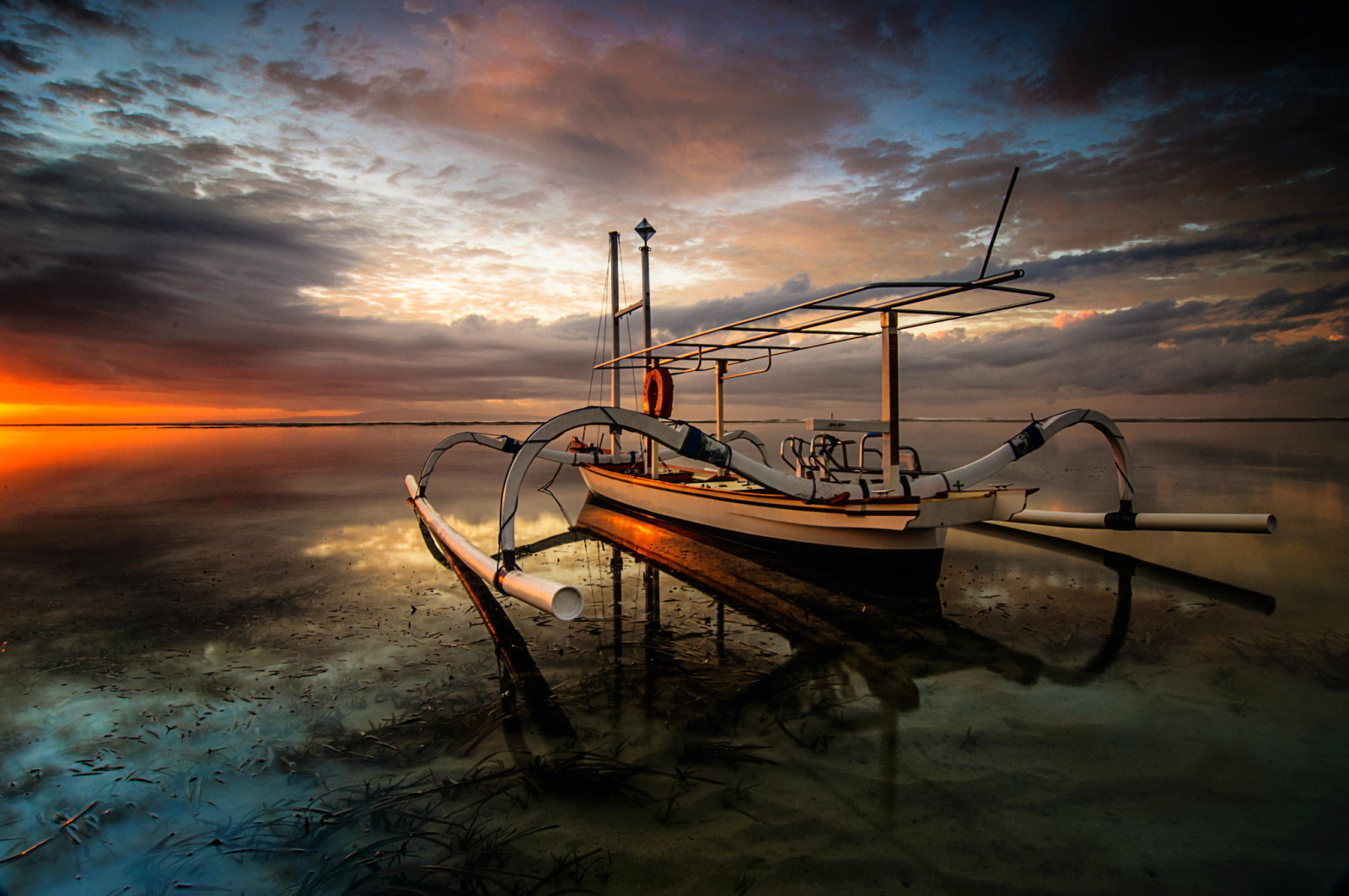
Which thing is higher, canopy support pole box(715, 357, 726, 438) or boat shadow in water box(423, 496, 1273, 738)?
canopy support pole box(715, 357, 726, 438)

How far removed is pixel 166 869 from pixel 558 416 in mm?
5768

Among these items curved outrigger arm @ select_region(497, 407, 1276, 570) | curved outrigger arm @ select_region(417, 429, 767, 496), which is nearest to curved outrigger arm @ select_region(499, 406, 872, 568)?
curved outrigger arm @ select_region(497, 407, 1276, 570)

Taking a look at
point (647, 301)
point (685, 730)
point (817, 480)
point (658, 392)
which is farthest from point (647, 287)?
point (685, 730)

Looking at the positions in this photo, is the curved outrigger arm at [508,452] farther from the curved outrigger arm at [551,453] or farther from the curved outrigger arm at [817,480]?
the curved outrigger arm at [817,480]

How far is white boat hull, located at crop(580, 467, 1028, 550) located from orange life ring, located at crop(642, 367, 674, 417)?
2.28 m

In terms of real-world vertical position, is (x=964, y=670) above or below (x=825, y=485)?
below

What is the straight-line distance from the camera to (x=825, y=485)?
8.80m

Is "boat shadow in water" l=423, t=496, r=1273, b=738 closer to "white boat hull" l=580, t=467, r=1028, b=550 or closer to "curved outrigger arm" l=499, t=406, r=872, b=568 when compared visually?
"white boat hull" l=580, t=467, r=1028, b=550

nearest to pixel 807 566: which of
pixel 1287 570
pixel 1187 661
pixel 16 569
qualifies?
pixel 1187 661

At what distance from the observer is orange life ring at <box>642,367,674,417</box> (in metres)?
12.8

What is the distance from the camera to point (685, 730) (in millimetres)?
4395

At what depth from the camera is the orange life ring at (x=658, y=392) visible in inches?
502

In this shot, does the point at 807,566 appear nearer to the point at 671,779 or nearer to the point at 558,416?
the point at 558,416

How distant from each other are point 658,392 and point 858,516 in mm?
5775
